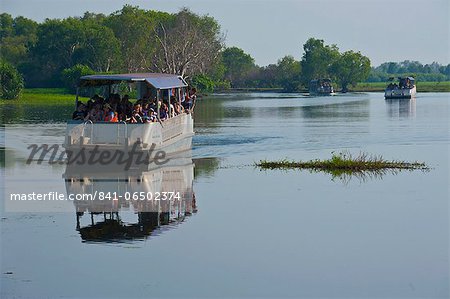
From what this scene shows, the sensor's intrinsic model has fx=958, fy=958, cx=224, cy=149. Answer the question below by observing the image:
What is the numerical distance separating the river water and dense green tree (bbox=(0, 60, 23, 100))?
55.6m

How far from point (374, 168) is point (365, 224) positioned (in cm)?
803

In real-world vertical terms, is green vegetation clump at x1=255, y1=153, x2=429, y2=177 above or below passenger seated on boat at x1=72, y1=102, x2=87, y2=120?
below

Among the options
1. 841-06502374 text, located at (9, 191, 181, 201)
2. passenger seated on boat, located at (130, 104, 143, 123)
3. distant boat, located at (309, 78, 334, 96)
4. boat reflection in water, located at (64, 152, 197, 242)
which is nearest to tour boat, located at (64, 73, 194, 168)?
passenger seated on boat, located at (130, 104, 143, 123)

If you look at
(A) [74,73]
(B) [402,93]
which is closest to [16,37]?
(A) [74,73]

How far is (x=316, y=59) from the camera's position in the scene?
16738 centimetres

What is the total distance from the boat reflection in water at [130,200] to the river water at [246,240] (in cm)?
7

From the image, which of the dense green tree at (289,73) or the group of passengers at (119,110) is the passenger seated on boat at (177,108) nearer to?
the group of passengers at (119,110)

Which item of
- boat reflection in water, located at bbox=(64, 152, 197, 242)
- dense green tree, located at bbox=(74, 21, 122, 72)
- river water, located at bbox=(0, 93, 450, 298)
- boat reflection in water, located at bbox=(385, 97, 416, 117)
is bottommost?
boat reflection in water, located at bbox=(385, 97, 416, 117)

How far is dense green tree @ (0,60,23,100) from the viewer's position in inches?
3172

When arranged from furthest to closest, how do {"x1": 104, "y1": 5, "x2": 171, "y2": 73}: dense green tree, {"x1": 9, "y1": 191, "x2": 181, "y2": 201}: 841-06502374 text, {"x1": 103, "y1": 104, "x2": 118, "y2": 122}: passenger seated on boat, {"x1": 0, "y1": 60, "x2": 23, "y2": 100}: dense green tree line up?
{"x1": 104, "y1": 5, "x2": 171, "y2": 73}: dense green tree
{"x1": 0, "y1": 60, "x2": 23, "y2": 100}: dense green tree
{"x1": 103, "y1": 104, "x2": 118, "y2": 122}: passenger seated on boat
{"x1": 9, "y1": 191, "x2": 181, "y2": 201}: 841-06502374 text

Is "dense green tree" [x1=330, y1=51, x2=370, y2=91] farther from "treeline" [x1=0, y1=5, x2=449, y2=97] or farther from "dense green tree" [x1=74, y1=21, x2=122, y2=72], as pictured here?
"dense green tree" [x1=74, y1=21, x2=122, y2=72]

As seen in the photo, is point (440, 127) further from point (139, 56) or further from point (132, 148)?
point (139, 56)

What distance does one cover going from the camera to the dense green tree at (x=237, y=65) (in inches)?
6875

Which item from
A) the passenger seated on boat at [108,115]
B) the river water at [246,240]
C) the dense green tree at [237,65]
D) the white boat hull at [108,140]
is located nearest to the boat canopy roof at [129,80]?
the passenger seated on boat at [108,115]
